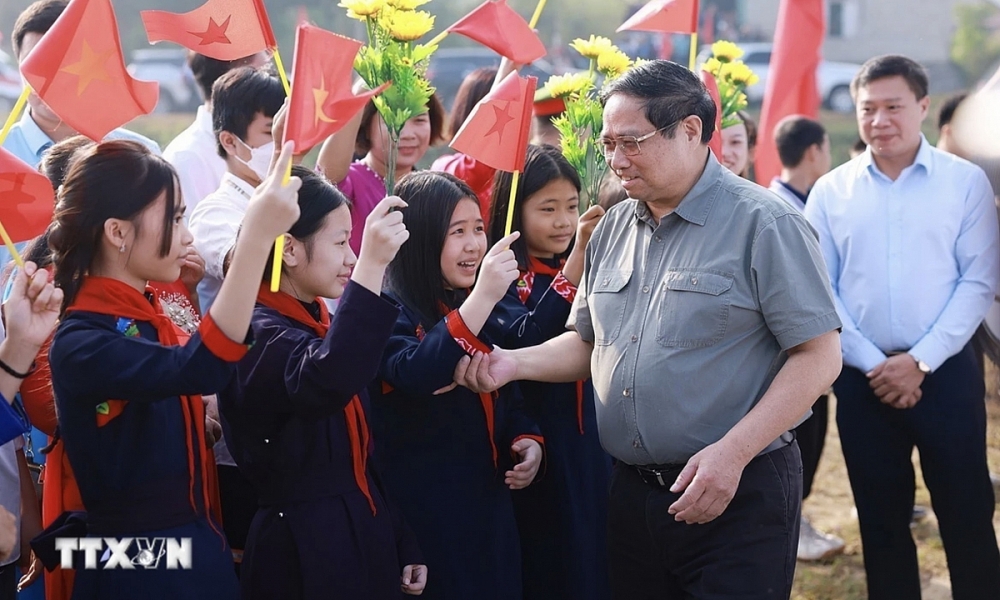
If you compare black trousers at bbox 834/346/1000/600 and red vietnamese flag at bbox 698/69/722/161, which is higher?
red vietnamese flag at bbox 698/69/722/161

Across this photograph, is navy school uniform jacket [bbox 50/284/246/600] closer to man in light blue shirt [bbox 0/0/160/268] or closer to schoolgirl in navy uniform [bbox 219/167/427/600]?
schoolgirl in navy uniform [bbox 219/167/427/600]

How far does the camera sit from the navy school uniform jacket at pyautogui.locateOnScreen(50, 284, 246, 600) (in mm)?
2141

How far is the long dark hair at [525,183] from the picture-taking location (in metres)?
3.29

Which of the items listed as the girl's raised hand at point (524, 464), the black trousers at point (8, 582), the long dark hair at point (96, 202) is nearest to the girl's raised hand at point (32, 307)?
the long dark hair at point (96, 202)

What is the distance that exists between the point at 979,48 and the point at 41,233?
1848 centimetres

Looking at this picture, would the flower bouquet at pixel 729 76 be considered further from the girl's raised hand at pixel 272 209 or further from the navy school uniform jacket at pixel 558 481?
the girl's raised hand at pixel 272 209

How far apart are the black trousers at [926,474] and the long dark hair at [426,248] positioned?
1.71m

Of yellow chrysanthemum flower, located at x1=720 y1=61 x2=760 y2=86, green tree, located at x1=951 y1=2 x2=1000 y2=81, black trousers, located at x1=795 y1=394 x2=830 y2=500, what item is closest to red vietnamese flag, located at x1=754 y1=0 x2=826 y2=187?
black trousers, located at x1=795 y1=394 x2=830 y2=500

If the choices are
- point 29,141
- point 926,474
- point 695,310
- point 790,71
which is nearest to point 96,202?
point 695,310

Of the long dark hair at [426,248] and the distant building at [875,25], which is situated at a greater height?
the distant building at [875,25]

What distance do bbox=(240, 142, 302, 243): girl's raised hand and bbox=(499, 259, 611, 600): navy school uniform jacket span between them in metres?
1.16

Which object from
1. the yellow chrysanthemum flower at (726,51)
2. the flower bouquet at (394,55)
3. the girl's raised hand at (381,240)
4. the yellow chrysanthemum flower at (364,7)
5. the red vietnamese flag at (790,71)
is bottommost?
the girl's raised hand at (381,240)

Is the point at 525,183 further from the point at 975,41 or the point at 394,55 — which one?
the point at 975,41

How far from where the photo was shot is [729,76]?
12.2 feet
